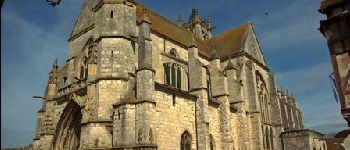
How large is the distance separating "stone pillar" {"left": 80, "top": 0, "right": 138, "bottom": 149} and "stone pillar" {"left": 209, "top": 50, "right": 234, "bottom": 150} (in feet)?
21.0

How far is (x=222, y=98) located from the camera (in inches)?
800

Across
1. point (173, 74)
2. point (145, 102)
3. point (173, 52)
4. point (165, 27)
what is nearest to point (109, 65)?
point (145, 102)

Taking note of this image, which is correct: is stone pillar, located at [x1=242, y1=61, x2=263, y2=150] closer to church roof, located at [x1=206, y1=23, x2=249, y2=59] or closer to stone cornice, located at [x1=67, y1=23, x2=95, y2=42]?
church roof, located at [x1=206, y1=23, x2=249, y2=59]

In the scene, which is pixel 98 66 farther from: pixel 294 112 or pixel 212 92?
pixel 294 112

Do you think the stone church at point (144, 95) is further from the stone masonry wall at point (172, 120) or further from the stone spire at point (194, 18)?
the stone spire at point (194, 18)

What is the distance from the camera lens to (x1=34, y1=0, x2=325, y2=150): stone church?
14766 mm

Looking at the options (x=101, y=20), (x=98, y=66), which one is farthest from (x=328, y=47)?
(x=101, y=20)

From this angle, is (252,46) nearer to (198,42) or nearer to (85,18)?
(198,42)

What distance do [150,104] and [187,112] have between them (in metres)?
3.46

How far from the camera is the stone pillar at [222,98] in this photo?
19.4 metres

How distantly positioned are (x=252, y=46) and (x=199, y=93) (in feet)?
36.0

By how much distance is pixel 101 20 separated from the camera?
17.3m

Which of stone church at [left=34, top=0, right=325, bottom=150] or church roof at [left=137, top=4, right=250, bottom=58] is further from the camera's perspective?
church roof at [left=137, top=4, right=250, bottom=58]

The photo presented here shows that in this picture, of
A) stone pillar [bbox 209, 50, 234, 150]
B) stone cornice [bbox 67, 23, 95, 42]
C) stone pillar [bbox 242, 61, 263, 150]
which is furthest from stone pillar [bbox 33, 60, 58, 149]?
stone pillar [bbox 242, 61, 263, 150]
